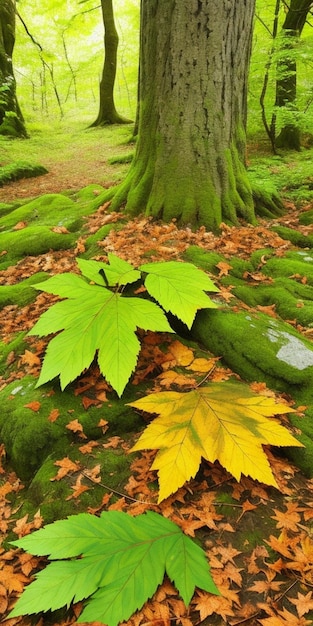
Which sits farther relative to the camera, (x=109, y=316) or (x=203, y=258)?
(x=203, y=258)

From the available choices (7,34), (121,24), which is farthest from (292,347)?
(121,24)

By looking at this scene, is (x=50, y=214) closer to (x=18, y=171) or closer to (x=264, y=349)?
(x=264, y=349)

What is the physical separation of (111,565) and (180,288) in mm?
1547

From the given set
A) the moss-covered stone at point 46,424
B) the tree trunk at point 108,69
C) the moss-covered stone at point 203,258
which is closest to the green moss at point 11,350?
the moss-covered stone at point 46,424

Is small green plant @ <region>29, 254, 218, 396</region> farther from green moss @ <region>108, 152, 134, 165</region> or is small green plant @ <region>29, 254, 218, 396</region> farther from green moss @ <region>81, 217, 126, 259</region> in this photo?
green moss @ <region>108, 152, 134, 165</region>

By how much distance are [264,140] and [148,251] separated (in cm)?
1153

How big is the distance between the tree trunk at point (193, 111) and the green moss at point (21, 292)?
1.34 meters

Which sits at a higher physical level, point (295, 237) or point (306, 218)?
point (306, 218)

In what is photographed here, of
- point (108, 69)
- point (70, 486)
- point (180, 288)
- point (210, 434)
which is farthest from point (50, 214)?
point (108, 69)

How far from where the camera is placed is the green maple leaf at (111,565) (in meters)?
1.33

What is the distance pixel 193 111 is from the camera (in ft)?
12.6

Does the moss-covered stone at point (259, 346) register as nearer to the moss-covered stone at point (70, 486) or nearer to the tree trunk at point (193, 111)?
the moss-covered stone at point (70, 486)

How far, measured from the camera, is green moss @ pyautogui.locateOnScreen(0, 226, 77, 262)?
A: 4547 mm

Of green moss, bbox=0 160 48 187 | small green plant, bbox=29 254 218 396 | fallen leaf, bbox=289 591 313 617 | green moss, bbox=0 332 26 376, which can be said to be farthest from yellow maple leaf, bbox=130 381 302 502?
green moss, bbox=0 160 48 187
